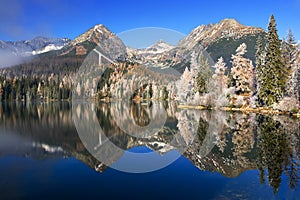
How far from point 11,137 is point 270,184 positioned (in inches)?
1230

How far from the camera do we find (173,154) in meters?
25.3

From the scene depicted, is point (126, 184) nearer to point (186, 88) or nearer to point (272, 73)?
point (272, 73)

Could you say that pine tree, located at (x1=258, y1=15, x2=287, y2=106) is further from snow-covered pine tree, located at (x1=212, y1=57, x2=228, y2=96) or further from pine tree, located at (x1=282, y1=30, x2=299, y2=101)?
snow-covered pine tree, located at (x1=212, y1=57, x2=228, y2=96)

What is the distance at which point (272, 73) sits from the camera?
2160 inches

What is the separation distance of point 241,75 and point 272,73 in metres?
11.2

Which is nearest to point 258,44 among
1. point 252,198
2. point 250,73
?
point 250,73

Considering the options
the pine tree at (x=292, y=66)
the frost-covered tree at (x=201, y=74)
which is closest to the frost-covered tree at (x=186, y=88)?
the frost-covered tree at (x=201, y=74)

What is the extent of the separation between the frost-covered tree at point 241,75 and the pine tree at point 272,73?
833 cm

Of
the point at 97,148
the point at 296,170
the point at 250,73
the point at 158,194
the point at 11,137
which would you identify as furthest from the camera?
the point at 250,73

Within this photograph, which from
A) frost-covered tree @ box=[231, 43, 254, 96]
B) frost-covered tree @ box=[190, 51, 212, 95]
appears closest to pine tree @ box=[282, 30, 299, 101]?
frost-covered tree @ box=[231, 43, 254, 96]

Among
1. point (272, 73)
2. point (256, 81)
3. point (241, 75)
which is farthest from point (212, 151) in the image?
point (256, 81)

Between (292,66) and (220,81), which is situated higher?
(292,66)

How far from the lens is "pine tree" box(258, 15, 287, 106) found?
54.2m

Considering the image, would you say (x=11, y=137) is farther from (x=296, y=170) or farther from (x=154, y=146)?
(x=296, y=170)
